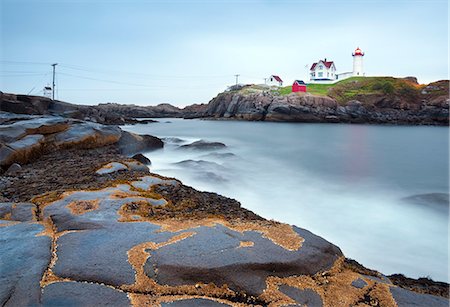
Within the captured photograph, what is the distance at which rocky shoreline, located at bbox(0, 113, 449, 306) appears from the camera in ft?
10.5

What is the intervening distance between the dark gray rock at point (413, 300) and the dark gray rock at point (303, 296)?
0.95m

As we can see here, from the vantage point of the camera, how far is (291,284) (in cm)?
353

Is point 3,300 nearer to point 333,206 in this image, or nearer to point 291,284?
point 291,284

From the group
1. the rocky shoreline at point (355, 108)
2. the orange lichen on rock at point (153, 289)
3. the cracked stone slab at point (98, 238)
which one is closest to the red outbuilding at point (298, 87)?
the rocky shoreline at point (355, 108)

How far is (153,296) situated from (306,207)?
794 cm

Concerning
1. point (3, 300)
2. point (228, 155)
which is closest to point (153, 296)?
point (3, 300)

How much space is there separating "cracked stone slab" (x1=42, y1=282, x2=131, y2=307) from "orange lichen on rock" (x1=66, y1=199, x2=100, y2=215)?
2147 mm

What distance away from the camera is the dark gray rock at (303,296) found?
326 centimetres

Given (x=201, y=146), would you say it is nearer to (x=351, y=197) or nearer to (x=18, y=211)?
(x=351, y=197)

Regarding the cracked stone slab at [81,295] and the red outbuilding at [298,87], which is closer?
the cracked stone slab at [81,295]

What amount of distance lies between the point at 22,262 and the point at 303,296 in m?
3.14

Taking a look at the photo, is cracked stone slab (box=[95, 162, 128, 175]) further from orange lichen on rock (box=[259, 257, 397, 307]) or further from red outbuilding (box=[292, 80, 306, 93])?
red outbuilding (box=[292, 80, 306, 93])

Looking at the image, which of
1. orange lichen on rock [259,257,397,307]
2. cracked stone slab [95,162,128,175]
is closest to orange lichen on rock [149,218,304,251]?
orange lichen on rock [259,257,397,307]

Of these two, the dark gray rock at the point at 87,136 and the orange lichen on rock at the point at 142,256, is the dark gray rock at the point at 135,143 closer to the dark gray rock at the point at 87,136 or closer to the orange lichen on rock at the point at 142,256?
the dark gray rock at the point at 87,136
